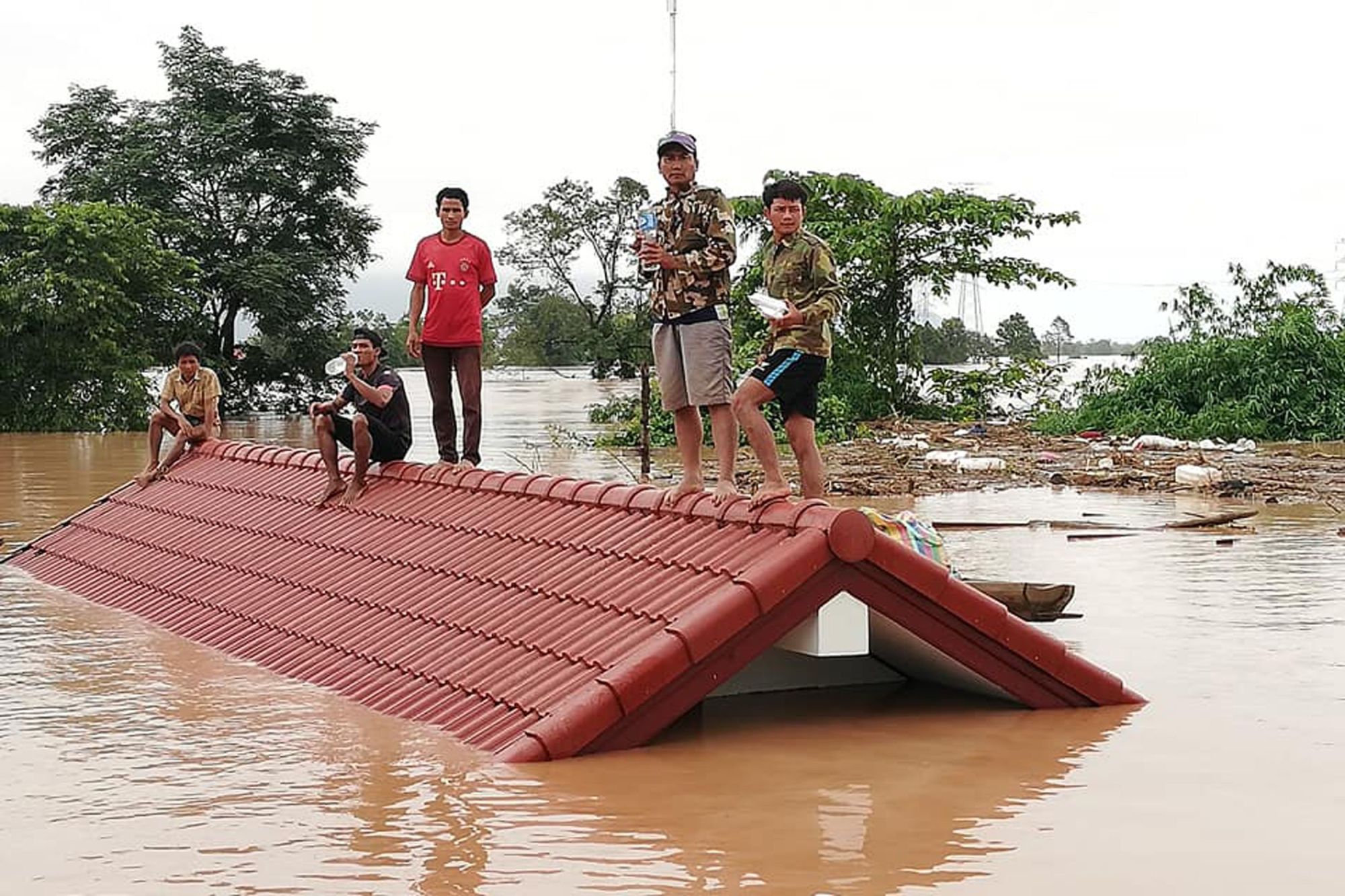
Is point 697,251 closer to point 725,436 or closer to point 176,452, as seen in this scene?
point 725,436

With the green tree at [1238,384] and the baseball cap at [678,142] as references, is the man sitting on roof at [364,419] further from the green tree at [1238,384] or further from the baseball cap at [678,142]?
the green tree at [1238,384]

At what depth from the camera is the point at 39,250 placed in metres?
34.2

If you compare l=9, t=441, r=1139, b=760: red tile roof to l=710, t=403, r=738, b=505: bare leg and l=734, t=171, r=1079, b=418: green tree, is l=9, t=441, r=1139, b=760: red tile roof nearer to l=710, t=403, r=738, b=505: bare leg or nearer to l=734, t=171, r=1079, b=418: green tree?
l=710, t=403, r=738, b=505: bare leg

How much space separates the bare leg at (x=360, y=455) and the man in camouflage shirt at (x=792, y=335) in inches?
133

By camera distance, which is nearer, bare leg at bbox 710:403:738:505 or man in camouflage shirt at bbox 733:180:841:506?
man in camouflage shirt at bbox 733:180:841:506

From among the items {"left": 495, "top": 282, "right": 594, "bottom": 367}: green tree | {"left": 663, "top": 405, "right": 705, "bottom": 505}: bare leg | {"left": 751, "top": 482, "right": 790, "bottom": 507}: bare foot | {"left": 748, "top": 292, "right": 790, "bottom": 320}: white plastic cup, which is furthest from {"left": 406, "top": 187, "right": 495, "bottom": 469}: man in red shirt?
{"left": 495, "top": 282, "right": 594, "bottom": 367}: green tree

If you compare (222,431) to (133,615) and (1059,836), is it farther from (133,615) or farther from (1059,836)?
(1059,836)

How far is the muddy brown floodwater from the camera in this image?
5.35m

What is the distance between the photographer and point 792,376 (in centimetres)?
827

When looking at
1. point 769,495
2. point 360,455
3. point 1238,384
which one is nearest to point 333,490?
point 360,455

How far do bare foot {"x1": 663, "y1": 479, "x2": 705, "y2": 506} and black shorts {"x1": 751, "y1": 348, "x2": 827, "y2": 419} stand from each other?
1.85 ft

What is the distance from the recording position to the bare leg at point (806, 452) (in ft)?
27.6

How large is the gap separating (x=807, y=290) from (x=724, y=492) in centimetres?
104

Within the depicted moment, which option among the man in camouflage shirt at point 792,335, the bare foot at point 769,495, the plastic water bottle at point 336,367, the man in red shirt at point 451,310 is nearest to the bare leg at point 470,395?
the man in red shirt at point 451,310
